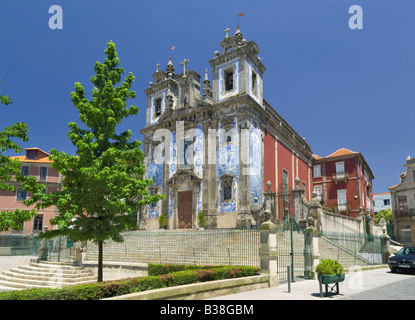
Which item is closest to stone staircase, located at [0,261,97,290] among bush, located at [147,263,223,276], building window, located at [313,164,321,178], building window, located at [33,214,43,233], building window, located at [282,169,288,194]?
bush, located at [147,263,223,276]

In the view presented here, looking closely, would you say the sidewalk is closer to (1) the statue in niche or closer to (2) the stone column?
(2) the stone column

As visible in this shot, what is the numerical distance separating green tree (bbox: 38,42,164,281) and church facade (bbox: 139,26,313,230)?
13.3 metres

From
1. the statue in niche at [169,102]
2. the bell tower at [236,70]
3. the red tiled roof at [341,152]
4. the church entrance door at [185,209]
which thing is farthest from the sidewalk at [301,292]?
the red tiled roof at [341,152]

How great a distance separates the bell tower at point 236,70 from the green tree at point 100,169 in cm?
1555

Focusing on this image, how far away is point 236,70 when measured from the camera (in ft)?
91.3

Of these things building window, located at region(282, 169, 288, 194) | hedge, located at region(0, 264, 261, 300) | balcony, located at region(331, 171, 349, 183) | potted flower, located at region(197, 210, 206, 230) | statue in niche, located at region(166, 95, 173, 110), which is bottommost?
hedge, located at region(0, 264, 261, 300)

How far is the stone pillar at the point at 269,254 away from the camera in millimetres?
10828

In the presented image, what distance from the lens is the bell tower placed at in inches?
1077

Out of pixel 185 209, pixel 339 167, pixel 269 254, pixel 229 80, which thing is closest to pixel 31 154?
pixel 185 209

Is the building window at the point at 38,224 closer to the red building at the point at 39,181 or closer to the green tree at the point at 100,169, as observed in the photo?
the red building at the point at 39,181

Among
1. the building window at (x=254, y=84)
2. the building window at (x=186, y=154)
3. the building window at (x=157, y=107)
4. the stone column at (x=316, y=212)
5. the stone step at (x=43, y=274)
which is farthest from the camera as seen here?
the building window at (x=157, y=107)

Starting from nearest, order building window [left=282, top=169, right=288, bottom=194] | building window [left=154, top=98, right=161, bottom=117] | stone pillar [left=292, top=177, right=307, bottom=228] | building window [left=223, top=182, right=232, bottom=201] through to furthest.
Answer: stone pillar [left=292, top=177, right=307, bottom=228]
building window [left=223, top=182, right=232, bottom=201]
building window [left=282, top=169, right=288, bottom=194]
building window [left=154, top=98, right=161, bottom=117]

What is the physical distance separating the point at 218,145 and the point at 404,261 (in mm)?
15601
